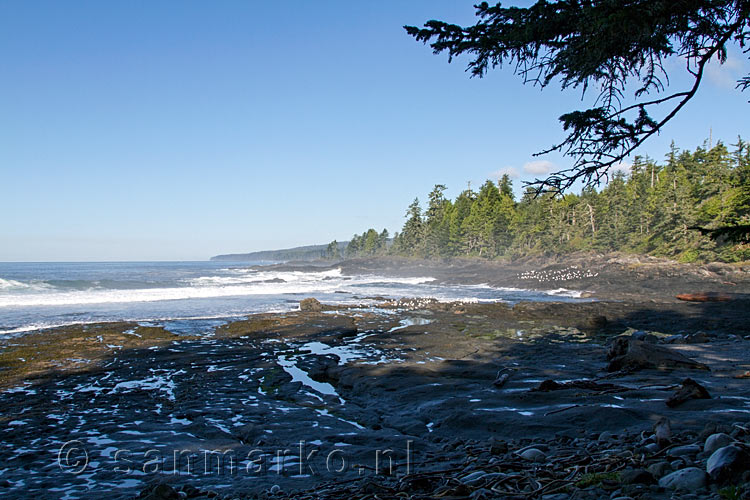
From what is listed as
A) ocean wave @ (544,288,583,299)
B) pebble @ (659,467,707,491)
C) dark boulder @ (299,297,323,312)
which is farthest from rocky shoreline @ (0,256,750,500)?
ocean wave @ (544,288,583,299)

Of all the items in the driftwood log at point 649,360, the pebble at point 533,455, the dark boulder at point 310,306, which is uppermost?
the pebble at point 533,455

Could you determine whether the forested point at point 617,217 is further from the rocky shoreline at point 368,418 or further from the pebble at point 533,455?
the pebble at point 533,455

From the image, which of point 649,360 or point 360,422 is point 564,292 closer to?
point 649,360

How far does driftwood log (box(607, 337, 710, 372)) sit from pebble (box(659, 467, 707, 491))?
6.89 m

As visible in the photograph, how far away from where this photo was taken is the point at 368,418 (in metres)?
7.60

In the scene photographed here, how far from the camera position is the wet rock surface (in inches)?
167

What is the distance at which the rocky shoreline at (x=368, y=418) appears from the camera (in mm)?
4086

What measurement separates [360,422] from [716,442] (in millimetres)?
5062

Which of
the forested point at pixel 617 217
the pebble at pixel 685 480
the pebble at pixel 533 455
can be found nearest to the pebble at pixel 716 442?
the pebble at pixel 685 480

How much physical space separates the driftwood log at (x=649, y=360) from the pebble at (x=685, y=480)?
271 inches

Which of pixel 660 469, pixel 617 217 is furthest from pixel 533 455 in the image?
pixel 617 217

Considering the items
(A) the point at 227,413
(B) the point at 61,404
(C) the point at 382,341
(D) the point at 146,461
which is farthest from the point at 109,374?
(C) the point at 382,341

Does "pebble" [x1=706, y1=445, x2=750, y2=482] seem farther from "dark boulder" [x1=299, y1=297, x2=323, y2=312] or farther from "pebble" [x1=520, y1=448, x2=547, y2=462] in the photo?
"dark boulder" [x1=299, y1=297, x2=323, y2=312]

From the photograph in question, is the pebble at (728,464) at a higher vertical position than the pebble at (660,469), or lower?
higher
